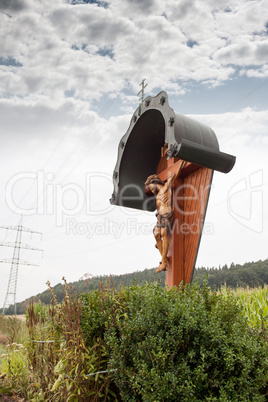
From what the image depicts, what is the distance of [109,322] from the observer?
334 cm

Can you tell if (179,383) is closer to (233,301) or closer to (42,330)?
(233,301)

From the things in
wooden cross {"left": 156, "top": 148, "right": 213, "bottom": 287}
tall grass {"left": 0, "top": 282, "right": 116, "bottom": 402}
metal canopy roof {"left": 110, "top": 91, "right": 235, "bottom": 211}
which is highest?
metal canopy roof {"left": 110, "top": 91, "right": 235, "bottom": 211}

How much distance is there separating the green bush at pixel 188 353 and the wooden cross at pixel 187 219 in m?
2.02

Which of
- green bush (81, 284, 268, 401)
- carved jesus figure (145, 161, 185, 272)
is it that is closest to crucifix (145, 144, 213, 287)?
carved jesus figure (145, 161, 185, 272)

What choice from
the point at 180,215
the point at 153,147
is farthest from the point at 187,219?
the point at 153,147

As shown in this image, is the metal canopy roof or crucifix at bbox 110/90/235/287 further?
crucifix at bbox 110/90/235/287

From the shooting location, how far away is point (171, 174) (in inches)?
236

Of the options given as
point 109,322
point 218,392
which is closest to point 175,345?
point 218,392

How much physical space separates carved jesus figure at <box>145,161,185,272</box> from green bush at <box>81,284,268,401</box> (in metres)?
2.39

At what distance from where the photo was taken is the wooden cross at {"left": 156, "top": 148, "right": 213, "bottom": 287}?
5.14 m

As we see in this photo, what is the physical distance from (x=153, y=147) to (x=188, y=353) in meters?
4.91

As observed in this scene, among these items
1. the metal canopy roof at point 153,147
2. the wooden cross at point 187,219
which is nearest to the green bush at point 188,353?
the wooden cross at point 187,219

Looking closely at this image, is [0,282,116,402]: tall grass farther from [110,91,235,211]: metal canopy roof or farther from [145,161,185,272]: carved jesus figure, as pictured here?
[110,91,235,211]: metal canopy roof

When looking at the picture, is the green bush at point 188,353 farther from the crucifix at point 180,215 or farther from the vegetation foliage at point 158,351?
the crucifix at point 180,215
